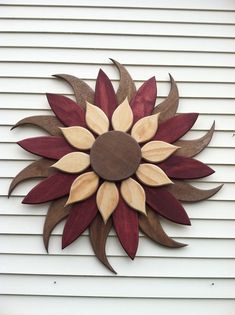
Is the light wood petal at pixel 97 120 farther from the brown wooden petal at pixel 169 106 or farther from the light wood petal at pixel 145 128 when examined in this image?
the brown wooden petal at pixel 169 106

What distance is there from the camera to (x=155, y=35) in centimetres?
181

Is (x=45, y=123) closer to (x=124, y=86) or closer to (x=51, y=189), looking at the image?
(x=51, y=189)

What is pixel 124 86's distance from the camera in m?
1.73

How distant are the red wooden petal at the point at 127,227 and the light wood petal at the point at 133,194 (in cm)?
3

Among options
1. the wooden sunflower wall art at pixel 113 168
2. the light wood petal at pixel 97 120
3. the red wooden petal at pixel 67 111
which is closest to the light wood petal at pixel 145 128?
the wooden sunflower wall art at pixel 113 168

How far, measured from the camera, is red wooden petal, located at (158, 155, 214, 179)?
1.64m

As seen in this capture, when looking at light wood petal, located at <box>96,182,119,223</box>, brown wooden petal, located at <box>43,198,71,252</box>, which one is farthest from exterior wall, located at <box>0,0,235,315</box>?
light wood petal, located at <box>96,182,119,223</box>

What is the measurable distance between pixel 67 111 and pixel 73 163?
0.26 metres

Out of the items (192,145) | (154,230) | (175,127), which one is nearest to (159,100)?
(175,127)

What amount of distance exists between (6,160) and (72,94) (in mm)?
463

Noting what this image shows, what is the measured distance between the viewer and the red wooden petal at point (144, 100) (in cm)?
169

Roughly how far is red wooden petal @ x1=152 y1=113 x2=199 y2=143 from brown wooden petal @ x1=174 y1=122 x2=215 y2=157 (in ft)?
0.16

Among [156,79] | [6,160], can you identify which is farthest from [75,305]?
[156,79]

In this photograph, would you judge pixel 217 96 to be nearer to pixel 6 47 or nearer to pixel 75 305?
pixel 6 47
